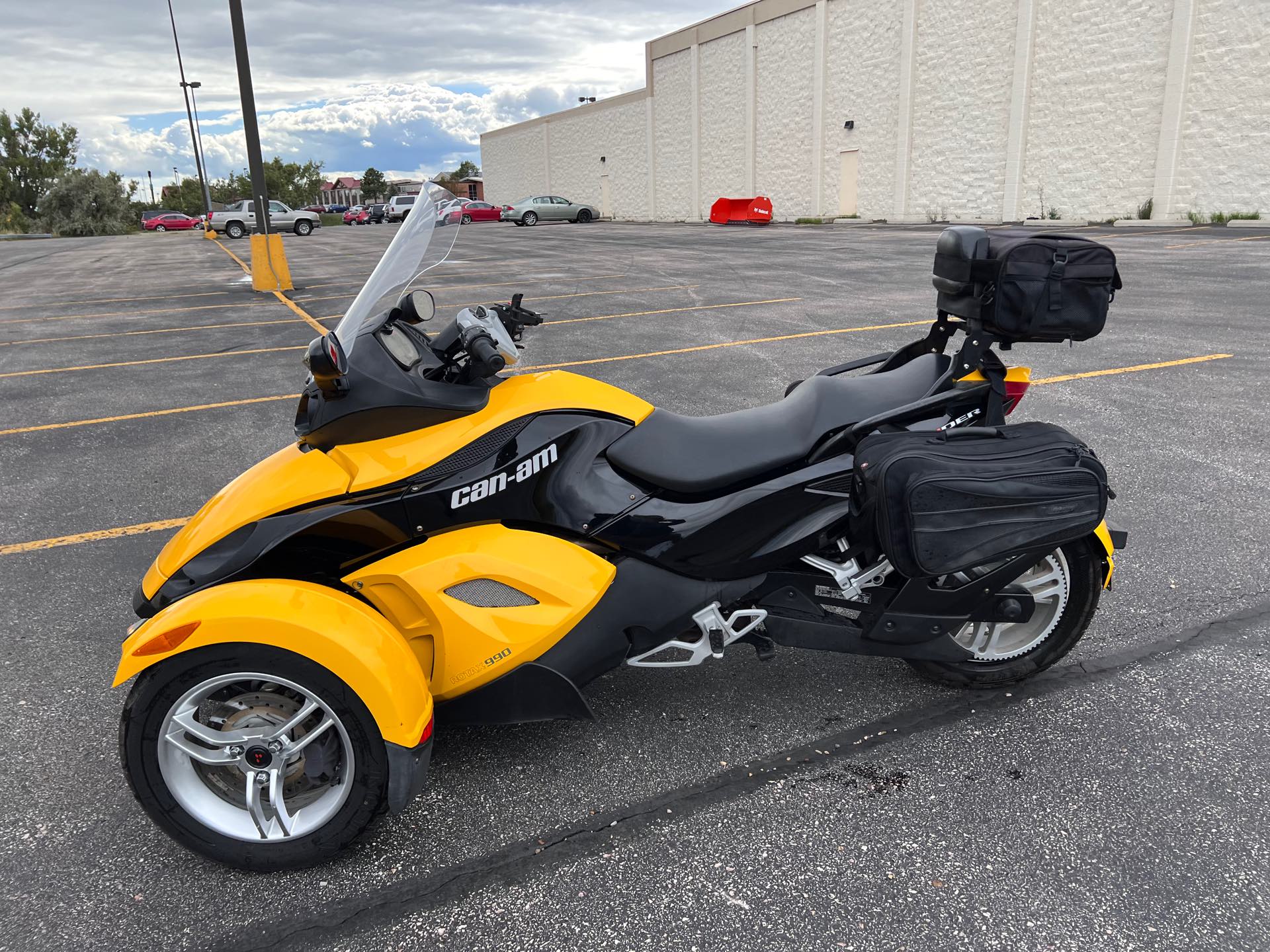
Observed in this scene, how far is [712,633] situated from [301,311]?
1151cm

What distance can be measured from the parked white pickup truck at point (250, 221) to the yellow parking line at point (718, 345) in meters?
34.7

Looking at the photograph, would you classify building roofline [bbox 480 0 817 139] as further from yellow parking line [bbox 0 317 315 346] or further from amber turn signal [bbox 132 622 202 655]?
amber turn signal [bbox 132 622 202 655]

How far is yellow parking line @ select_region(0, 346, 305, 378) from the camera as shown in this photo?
859cm

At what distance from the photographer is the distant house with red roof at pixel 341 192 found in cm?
11062

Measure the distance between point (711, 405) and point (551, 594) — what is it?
168 inches

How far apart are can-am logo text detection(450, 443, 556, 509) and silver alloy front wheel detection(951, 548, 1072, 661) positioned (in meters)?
1.43

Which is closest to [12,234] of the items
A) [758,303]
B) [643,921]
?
[758,303]

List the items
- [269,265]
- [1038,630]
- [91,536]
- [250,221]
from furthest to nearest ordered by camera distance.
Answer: [250,221]
[269,265]
[91,536]
[1038,630]

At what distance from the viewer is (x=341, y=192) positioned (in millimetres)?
126188

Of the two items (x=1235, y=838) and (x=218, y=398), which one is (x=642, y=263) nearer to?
(x=218, y=398)

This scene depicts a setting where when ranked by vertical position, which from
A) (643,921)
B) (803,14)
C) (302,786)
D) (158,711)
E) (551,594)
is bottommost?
(643,921)

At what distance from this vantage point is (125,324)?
11.8 m

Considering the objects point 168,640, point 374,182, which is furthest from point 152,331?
point 374,182

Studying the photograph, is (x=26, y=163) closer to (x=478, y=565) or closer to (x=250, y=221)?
(x=250, y=221)
